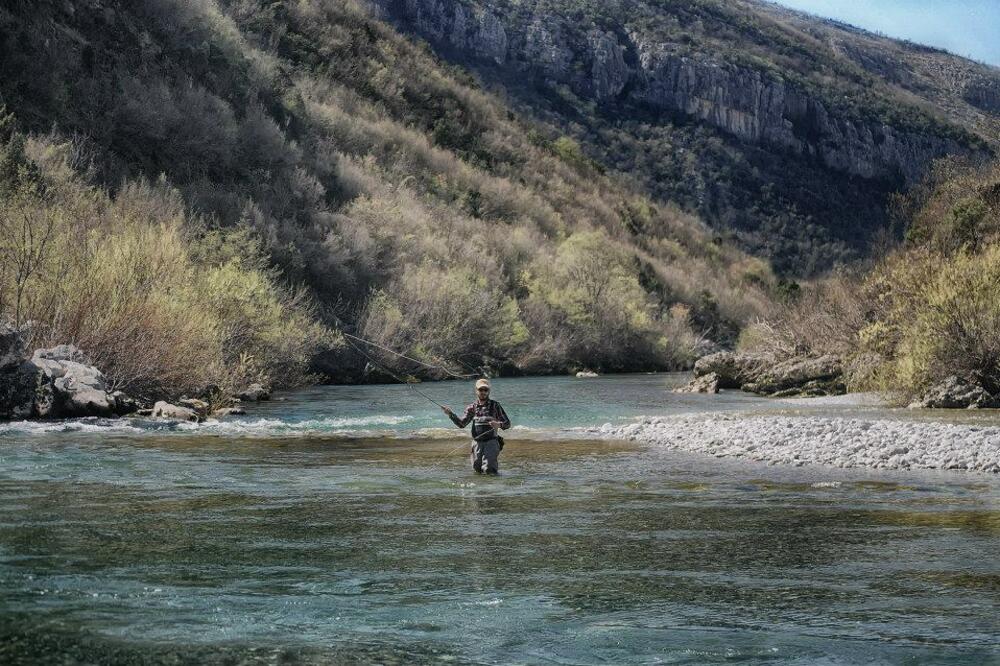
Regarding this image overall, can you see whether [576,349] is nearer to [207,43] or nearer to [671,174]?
[207,43]

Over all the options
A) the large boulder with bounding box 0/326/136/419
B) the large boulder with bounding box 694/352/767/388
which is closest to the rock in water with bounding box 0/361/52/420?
the large boulder with bounding box 0/326/136/419

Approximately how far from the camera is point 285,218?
2147 inches

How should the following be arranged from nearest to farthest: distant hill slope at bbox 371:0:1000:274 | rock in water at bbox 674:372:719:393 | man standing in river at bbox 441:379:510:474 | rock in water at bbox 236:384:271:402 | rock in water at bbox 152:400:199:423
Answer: man standing in river at bbox 441:379:510:474
rock in water at bbox 152:400:199:423
rock in water at bbox 236:384:271:402
rock in water at bbox 674:372:719:393
distant hill slope at bbox 371:0:1000:274

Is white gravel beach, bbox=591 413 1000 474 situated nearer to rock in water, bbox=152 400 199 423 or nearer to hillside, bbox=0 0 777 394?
rock in water, bbox=152 400 199 423

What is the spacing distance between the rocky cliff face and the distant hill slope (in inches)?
6.8

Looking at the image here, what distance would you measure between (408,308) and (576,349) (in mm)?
13472

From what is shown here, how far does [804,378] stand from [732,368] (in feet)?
15.7

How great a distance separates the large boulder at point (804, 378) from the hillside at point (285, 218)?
1590 cm

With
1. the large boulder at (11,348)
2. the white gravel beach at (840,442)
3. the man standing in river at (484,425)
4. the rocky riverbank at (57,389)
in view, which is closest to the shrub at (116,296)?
the rocky riverbank at (57,389)

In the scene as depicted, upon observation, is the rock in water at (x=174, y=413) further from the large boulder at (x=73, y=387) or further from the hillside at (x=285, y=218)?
the hillside at (x=285, y=218)

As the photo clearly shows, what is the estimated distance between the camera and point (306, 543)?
39.7ft

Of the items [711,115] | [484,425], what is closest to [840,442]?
[484,425]

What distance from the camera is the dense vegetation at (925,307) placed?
98.9ft

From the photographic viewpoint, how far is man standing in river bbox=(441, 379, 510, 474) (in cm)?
1683
